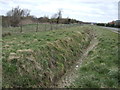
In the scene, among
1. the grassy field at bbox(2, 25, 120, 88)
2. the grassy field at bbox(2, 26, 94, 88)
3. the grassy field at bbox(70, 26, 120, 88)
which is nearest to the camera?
the grassy field at bbox(2, 26, 94, 88)

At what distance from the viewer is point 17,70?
23.2 ft

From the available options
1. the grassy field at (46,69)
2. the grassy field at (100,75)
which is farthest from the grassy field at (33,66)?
the grassy field at (100,75)

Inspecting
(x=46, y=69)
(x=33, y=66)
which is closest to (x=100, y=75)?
(x=46, y=69)

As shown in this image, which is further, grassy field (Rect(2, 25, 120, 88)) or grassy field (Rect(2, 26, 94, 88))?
grassy field (Rect(2, 25, 120, 88))

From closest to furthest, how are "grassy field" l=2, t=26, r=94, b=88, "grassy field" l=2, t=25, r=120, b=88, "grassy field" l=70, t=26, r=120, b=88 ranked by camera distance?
1. "grassy field" l=2, t=26, r=94, b=88
2. "grassy field" l=2, t=25, r=120, b=88
3. "grassy field" l=70, t=26, r=120, b=88

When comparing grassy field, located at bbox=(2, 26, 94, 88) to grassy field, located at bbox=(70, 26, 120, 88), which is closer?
grassy field, located at bbox=(2, 26, 94, 88)

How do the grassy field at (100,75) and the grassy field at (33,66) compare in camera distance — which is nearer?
the grassy field at (33,66)

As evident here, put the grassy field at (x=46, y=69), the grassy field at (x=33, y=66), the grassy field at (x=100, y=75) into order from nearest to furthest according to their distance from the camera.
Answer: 1. the grassy field at (x=33, y=66)
2. the grassy field at (x=46, y=69)
3. the grassy field at (x=100, y=75)

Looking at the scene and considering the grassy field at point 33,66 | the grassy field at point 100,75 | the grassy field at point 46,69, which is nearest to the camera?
the grassy field at point 33,66

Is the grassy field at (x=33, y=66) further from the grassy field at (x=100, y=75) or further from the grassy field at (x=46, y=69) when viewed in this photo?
the grassy field at (x=100, y=75)

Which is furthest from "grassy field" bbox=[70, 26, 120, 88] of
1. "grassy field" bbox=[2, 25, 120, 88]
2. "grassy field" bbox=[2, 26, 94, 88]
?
"grassy field" bbox=[2, 26, 94, 88]

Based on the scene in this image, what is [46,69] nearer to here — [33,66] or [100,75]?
[33,66]

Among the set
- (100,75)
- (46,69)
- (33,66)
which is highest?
(33,66)

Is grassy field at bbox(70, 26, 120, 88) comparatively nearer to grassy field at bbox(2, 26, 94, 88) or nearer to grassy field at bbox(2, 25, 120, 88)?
grassy field at bbox(2, 25, 120, 88)
